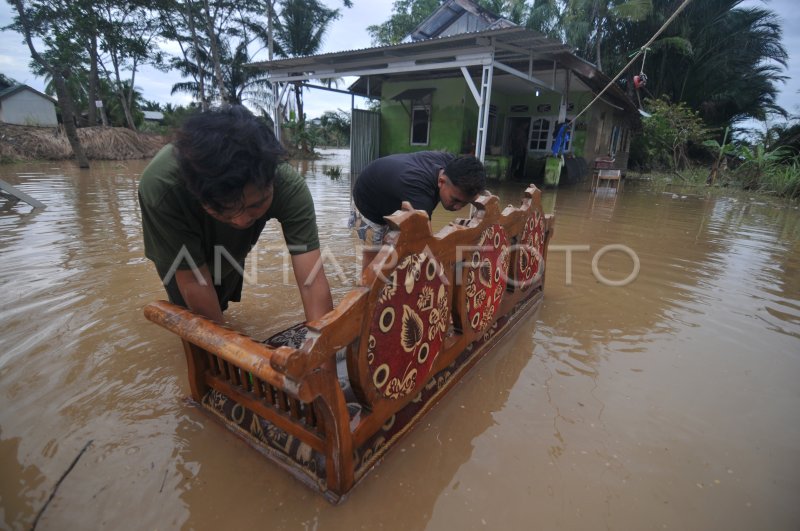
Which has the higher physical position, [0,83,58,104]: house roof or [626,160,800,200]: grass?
[0,83,58,104]: house roof

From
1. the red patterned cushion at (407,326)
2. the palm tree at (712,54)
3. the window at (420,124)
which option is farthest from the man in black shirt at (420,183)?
the palm tree at (712,54)

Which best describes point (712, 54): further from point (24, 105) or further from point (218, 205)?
point (24, 105)

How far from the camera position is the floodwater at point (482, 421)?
1334 millimetres

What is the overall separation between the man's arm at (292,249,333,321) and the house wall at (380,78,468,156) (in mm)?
9704

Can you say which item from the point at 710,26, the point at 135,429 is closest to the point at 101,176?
the point at 135,429

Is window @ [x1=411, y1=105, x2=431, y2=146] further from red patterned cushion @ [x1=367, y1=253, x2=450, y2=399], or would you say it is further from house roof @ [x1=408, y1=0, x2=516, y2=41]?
red patterned cushion @ [x1=367, y1=253, x2=450, y2=399]

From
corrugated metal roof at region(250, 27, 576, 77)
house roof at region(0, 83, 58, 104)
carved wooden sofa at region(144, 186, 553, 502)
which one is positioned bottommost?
carved wooden sofa at region(144, 186, 553, 502)

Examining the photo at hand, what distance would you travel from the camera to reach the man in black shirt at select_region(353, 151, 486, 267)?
2162 mm

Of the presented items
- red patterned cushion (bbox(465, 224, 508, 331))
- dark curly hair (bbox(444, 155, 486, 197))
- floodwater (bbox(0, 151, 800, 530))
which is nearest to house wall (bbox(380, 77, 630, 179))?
floodwater (bbox(0, 151, 800, 530))

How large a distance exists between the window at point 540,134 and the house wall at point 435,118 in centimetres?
212

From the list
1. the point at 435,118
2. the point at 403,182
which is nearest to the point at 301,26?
the point at 435,118

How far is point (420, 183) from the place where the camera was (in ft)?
7.66

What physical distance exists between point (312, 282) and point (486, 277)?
2.93 feet

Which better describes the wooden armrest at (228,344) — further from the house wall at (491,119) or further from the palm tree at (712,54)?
the palm tree at (712,54)
